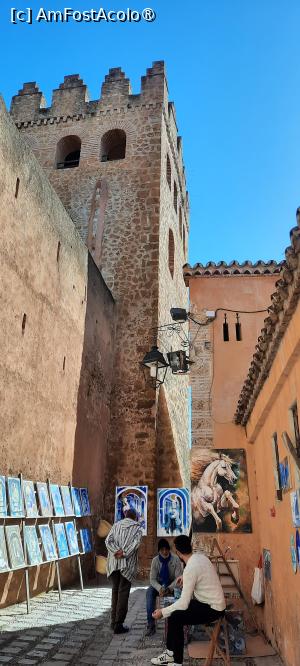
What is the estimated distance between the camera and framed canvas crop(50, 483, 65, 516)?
26.1 ft

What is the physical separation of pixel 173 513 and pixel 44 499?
3.72 m

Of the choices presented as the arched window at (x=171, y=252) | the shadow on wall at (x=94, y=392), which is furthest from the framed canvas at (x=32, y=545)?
the arched window at (x=171, y=252)

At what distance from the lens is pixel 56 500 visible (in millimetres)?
8086

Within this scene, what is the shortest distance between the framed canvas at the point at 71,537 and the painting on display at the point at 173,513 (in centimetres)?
256

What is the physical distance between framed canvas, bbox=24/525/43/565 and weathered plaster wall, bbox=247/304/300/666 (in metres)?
2.87

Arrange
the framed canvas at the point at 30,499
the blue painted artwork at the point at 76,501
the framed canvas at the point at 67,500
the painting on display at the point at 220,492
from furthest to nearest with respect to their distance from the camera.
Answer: the blue painted artwork at the point at 76,501 → the framed canvas at the point at 67,500 → the painting on display at the point at 220,492 → the framed canvas at the point at 30,499

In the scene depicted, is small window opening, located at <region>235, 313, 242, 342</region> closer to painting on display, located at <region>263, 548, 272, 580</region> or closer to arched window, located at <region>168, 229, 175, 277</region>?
painting on display, located at <region>263, 548, 272, 580</region>

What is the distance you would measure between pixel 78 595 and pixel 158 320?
21.7ft

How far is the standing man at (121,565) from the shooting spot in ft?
17.8

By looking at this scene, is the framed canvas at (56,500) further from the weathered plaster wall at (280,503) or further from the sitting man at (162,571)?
the weathered plaster wall at (280,503)

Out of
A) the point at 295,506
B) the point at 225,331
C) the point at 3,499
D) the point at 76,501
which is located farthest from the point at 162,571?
the point at 225,331

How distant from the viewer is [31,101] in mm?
16953

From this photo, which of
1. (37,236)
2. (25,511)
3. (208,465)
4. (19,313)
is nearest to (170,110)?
(37,236)

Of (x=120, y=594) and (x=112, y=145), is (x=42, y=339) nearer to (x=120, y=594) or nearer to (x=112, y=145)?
(x=120, y=594)
